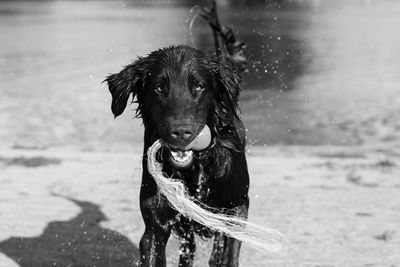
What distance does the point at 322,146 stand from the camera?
12.3 metres

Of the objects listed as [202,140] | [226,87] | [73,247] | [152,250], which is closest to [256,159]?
[73,247]

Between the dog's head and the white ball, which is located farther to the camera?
the white ball

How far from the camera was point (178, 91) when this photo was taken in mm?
4402

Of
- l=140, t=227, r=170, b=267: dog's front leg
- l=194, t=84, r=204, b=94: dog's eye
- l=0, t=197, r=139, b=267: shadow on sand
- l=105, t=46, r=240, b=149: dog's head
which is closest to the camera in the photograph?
l=105, t=46, r=240, b=149: dog's head

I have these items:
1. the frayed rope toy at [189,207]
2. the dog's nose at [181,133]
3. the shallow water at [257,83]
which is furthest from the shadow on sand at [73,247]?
the shallow water at [257,83]

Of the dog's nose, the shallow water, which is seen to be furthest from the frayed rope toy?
the shallow water

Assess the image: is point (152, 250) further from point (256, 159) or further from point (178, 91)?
point (256, 159)

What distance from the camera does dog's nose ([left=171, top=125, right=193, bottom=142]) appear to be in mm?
4137

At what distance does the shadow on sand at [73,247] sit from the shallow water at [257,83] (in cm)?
397

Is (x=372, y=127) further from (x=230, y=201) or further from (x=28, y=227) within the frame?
(x=230, y=201)

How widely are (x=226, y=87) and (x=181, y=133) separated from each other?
682 millimetres

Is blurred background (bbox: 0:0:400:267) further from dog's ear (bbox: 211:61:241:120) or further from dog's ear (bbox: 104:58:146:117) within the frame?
dog's ear (bbox: 104:58:146:117)

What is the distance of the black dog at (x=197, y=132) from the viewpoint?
14.6ft

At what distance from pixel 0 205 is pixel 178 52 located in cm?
409
